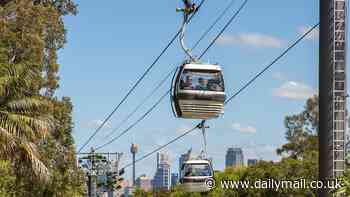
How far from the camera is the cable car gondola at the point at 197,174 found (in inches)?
1123

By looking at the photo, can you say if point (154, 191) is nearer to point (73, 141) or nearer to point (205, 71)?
point (73, 141)

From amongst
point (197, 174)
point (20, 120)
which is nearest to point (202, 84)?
point (197, 174)

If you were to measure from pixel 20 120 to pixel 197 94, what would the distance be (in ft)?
36.4

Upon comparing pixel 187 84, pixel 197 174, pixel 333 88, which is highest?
pixel 187 84

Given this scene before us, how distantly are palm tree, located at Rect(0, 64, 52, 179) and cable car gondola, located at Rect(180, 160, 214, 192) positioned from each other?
18.7ft

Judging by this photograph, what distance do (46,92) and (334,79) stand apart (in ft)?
116

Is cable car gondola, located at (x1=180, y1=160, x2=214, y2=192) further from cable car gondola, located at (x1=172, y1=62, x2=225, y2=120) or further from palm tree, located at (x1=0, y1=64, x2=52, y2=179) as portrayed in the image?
cable car gondola, located at (x1=172, y1=62, x2=225, y2=120)

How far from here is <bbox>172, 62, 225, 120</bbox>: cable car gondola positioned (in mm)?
20953

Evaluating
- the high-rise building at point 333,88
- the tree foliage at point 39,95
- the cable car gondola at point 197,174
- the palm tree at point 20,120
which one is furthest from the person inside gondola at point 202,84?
the tree foliage at point 39,95

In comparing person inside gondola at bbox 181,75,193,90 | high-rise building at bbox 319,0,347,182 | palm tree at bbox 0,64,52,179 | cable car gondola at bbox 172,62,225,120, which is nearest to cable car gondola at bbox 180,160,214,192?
palm tree at bbox 0,64,52,179

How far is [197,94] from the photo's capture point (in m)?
21.6

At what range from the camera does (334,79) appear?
40.0 ft

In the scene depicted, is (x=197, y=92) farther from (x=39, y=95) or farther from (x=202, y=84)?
(x=39, y=95)

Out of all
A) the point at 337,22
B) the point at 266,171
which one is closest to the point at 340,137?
the point at 337,22
